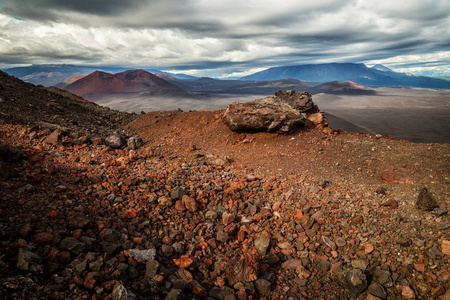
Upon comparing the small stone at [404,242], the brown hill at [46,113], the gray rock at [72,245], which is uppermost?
the brown hill at [46,113]

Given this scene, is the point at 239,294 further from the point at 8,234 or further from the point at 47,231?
the point at 8,234

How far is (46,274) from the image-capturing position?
113 inches

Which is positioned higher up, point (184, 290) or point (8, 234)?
point (8, 234)

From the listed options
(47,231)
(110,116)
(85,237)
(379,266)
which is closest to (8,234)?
(47,231)

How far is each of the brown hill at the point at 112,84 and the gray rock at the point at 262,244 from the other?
13402 centimetres

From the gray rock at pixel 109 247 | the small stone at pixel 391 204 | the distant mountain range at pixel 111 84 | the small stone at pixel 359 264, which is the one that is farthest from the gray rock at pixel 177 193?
the distant mountain range at pixel 111 84

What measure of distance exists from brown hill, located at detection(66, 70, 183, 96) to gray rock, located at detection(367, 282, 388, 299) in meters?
135

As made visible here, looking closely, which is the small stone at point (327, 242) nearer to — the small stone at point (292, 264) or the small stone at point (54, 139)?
the small stone at point (292, 264)

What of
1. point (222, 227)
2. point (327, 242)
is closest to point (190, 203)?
point (222, 227)

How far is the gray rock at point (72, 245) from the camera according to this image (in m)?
3.35

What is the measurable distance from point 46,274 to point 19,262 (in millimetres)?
353

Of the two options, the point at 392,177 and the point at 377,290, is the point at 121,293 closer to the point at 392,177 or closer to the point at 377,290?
the point at 377,290

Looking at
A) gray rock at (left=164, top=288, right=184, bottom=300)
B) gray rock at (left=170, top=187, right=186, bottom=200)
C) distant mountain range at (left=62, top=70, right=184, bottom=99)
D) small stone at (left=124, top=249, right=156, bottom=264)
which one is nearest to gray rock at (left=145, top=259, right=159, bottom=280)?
small stone at (left=124, top=249, right=156, bottom=264)

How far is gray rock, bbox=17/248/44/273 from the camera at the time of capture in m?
2.80
